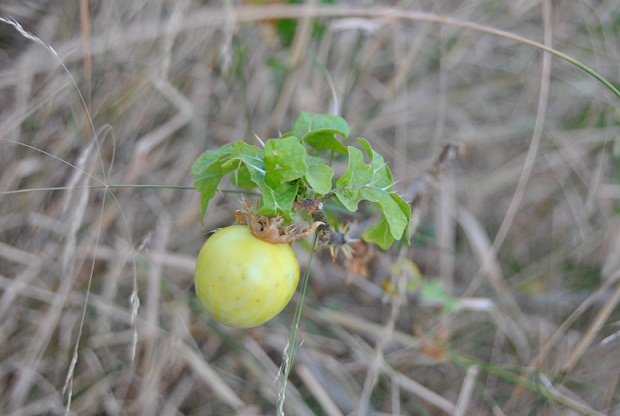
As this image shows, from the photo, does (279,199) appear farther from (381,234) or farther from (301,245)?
(301,245)

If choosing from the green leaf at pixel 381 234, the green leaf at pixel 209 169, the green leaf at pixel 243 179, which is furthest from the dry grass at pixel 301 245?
the green leaf at pixel 209 169

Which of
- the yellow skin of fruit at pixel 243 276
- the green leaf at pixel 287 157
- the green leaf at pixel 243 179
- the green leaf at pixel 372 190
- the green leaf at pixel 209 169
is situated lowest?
the yellow skin of fruit at pixel 243 276

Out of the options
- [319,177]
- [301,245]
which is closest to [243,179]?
[319,177]

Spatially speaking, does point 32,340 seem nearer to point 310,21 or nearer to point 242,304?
point 242,304

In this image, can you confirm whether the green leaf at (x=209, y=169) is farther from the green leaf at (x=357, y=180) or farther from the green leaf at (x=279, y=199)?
the green leaf at (x=357, y=180)

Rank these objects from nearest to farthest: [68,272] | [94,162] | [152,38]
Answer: [68,272], [94,162], [152,38]

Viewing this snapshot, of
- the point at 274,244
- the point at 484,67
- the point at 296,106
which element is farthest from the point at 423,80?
the point at 274,244

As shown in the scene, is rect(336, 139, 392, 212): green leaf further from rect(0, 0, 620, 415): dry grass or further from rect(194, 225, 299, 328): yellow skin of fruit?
rect(0, 0, 620, 415): dry grass

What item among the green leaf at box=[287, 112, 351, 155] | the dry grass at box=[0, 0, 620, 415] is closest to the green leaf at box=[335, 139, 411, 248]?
the green leaf at box=[287, 112, 351, 155]
